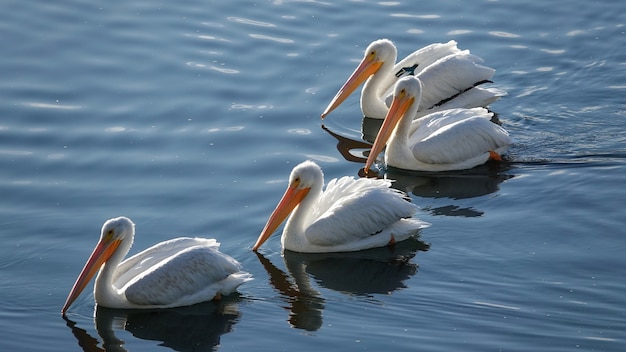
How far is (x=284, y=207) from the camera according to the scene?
1024cm

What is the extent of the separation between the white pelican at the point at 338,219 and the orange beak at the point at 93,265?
1415mm

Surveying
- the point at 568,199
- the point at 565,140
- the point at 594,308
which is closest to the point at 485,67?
the point at 565,140

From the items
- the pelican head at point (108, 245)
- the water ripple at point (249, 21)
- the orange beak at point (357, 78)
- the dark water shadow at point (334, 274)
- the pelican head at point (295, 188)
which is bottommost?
the dark water shadow at point (334, 274)

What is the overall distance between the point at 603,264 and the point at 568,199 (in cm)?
140

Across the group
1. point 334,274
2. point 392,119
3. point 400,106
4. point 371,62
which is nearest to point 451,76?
point 371,62

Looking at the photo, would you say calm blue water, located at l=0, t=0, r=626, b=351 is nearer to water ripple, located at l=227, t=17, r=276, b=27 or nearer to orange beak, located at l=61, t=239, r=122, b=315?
water ripple, located at l=227, t=17, r=276, b=27

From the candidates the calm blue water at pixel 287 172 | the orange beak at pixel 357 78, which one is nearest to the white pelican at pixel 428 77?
the orange beak at pixel 357 78

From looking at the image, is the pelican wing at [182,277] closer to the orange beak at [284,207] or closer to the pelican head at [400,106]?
the orange beak at [284,207]

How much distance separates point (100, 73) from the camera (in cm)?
1377

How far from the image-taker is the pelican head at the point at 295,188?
10219 mm

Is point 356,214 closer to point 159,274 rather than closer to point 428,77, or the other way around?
point 159,274

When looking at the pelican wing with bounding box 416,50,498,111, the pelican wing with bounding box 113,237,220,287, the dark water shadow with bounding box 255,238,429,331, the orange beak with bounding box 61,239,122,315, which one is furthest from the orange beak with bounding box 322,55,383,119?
the orange beak with bounding box 61,239,122,315

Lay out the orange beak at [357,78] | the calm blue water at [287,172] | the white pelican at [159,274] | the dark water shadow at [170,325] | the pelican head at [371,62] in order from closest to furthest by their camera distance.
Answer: the dark water shadow at [170,325] < the calm blue water at [287,172] < the white pelican at [159,274] < the orange beak at [357,78] < the pelican head at [371,62]

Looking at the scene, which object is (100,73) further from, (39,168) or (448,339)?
(448,339)
